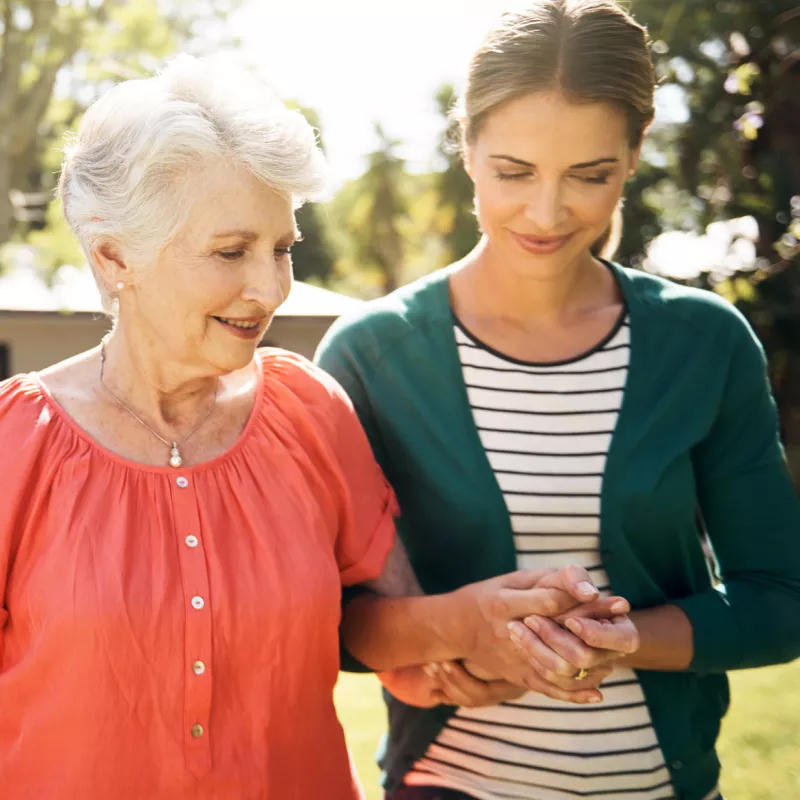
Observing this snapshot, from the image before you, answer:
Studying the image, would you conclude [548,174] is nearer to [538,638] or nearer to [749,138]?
[538,638]

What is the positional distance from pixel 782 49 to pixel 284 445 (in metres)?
8.46

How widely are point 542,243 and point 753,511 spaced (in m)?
0.75

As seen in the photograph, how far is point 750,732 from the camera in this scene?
6336 mm

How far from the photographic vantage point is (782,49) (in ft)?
30.3

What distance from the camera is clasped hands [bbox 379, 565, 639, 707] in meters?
2.03

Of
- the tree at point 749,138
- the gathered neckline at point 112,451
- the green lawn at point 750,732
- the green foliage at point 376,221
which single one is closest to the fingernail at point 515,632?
the gathered neckline at point 112,451

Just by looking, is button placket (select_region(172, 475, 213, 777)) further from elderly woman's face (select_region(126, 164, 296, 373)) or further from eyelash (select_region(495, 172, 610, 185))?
eyelash (select_region(495, 172, 610, 185))

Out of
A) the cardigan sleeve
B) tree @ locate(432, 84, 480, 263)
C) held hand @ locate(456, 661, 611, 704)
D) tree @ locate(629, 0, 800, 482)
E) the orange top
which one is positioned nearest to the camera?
the orange top

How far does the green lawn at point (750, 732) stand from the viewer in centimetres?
556

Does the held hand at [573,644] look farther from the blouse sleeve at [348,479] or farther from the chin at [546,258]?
the chin at [546,258]

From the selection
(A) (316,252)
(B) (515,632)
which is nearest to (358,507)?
(B) (515,632)

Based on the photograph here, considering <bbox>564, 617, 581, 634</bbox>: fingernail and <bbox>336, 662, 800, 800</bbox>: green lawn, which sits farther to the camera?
<bbox>336, 662, 800, 800</bbox>: green lawn

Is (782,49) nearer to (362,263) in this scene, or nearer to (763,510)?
(763,510)

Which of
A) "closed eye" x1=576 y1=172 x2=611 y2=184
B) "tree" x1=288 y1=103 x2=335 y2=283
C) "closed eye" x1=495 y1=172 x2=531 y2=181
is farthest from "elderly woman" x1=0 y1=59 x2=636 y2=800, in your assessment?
"tree" x1=288 y1=103 x2=335 y2=283
